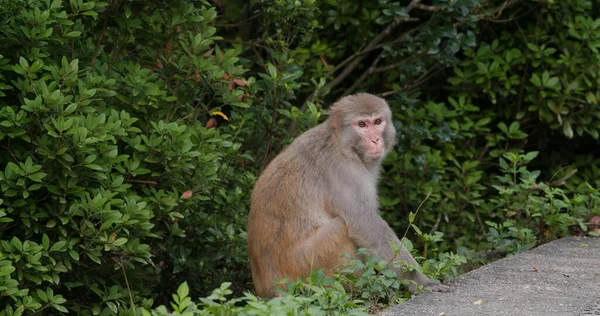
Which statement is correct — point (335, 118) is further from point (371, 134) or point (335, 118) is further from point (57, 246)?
point (57, 246)

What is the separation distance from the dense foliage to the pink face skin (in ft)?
2.65

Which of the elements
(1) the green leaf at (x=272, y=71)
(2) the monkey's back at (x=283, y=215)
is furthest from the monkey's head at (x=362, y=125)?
(1) the green leaf at (x=272, y=71)

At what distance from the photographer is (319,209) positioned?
604cm

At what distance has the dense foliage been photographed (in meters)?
5.57

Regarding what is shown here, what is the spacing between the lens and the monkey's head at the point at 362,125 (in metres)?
6.24

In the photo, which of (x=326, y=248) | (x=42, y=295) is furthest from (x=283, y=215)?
(x=42, y=295)

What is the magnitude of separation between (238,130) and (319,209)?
1.43 meters

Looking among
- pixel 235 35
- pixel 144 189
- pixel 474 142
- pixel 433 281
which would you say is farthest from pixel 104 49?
pixel 474 142

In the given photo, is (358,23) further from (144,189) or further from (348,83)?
(144,189)

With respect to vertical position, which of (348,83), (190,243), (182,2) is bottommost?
(190,243)

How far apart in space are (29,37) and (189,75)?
1.25 m

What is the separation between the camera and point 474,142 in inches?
376

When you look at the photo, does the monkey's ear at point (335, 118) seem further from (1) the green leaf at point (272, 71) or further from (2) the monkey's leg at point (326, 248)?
(1) the green leaf at point (272, 71)

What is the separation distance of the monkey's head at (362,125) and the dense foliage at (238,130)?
772 millimetres
